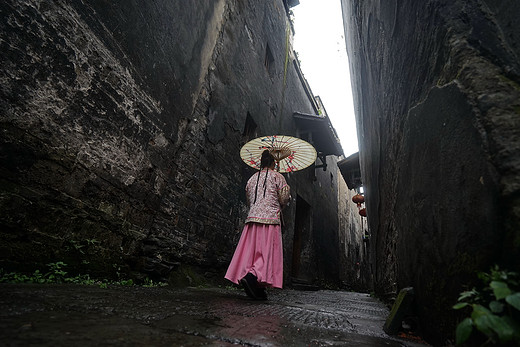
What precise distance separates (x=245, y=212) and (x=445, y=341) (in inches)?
166

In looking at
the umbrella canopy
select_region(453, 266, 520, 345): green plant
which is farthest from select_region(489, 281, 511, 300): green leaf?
the umbrella canopy

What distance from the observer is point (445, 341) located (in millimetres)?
981

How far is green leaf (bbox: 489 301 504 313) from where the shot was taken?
651mm

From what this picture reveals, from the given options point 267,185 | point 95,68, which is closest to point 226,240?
point 267,185

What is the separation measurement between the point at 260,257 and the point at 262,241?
16cm

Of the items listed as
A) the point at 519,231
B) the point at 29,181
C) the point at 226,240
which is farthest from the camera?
the point at 226,240

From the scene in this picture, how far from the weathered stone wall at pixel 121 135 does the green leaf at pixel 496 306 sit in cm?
250

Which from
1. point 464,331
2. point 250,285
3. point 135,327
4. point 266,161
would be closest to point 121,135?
point 266,161

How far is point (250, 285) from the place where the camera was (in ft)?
8.41

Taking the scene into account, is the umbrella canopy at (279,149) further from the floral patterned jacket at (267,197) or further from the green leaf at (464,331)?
the green leaf at (464,331)

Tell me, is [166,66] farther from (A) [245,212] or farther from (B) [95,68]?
(A) [245,212]

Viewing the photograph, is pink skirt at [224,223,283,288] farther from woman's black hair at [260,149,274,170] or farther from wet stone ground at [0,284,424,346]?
wet stone ground at [0,284,424,346]

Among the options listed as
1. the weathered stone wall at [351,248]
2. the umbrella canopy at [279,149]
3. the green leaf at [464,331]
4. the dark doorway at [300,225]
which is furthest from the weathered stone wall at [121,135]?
the weathered stone wall at [351,248]

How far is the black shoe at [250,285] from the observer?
2.53 m
